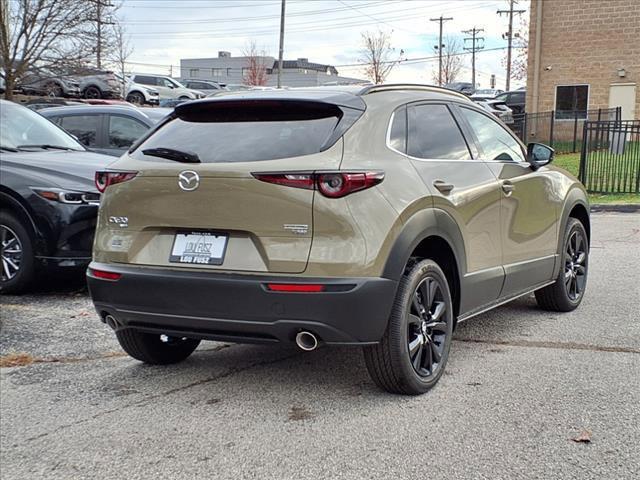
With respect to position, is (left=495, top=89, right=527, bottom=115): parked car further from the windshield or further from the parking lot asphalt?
the parking lot asphalt

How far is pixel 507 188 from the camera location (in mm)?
→ 5199

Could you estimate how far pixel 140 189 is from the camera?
4.08 metres

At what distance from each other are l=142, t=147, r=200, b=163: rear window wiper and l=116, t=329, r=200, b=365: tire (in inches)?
45.2

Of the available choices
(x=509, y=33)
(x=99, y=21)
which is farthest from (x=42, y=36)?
(x=509, y=33)

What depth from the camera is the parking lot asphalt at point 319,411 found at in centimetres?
339

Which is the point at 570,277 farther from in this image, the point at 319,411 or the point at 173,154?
the point at 173,154

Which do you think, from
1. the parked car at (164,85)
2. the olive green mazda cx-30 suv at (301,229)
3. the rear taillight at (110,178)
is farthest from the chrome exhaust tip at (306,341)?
the parked car at (164,85)

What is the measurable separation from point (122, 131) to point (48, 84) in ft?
73.6

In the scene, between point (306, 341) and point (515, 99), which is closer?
point (306, 341)

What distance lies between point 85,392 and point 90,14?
23.7 metres

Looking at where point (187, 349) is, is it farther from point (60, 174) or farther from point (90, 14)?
point (90, 14)

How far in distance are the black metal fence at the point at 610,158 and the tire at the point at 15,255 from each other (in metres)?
11.6

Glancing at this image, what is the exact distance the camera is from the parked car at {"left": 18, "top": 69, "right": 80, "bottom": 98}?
26266 mm

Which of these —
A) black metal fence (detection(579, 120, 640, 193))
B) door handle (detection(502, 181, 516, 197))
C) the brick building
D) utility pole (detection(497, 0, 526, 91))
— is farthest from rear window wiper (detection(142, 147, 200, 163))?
utility pole (detection(497, 0, 526, 91))
